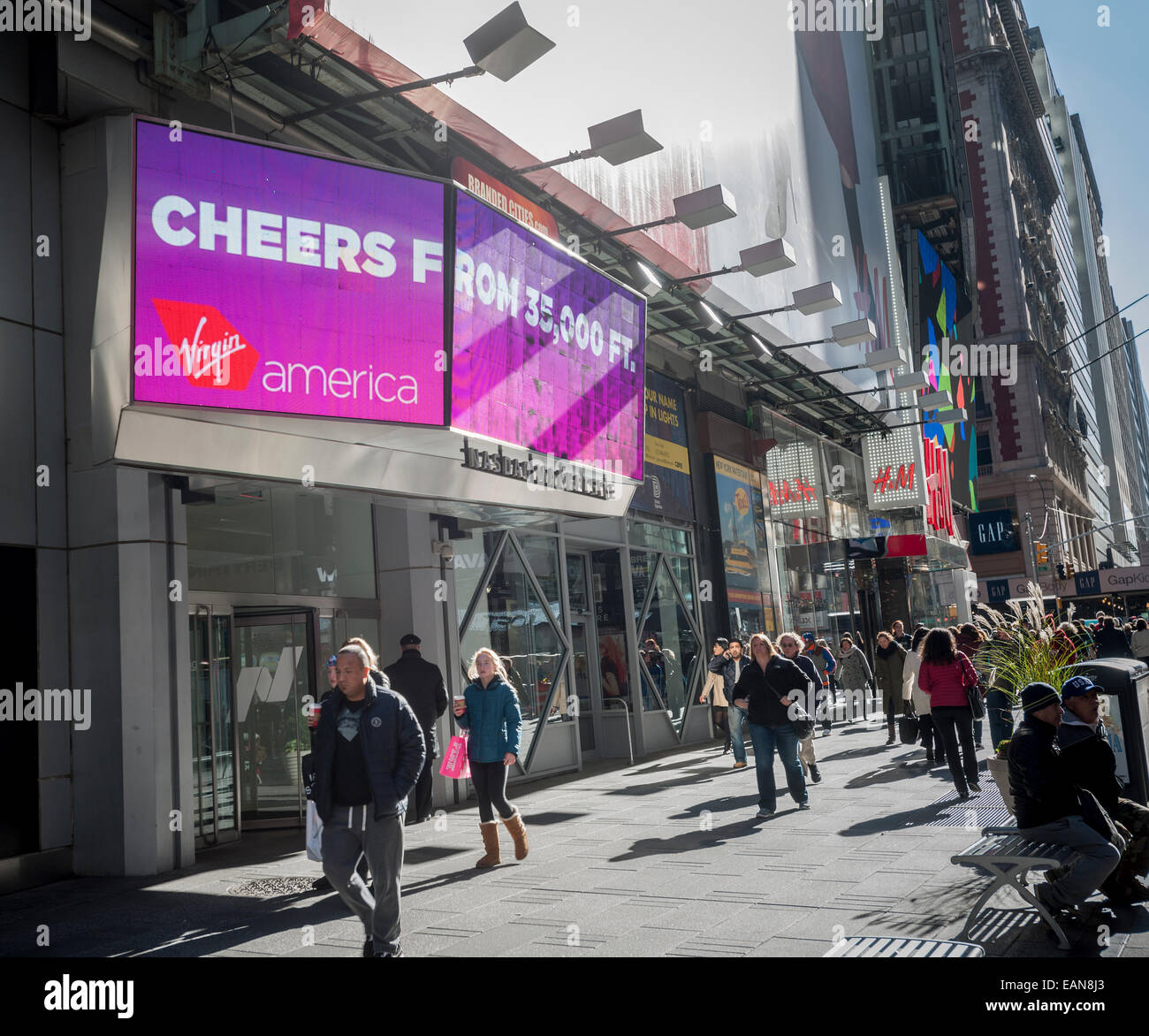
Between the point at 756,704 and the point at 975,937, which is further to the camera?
the point at 756,704

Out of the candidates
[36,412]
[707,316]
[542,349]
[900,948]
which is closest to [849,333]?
[707,316]

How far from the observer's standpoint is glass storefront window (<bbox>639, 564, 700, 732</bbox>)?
1875 cm

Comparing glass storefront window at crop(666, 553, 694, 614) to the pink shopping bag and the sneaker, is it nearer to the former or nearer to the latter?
the pink shopping bag

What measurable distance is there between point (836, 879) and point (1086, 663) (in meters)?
3.18

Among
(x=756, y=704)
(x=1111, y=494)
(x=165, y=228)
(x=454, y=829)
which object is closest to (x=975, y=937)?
(x=756, y=704)

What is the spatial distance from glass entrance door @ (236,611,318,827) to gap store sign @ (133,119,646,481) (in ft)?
11.2

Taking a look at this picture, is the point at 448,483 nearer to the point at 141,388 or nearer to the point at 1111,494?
the point at 141,388

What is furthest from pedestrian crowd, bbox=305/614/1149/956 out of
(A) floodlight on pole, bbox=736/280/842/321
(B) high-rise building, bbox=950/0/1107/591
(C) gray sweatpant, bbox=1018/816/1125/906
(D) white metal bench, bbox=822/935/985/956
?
(B) high-rise building, bbox=950/0/1107/591

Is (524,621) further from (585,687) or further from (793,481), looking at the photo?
(793,481)

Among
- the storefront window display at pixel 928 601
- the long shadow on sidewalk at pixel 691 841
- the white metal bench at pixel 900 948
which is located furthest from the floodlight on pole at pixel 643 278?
the storefront window display at pixel 928 601

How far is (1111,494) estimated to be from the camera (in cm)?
14750

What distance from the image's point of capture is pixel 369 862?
19.5 ft
